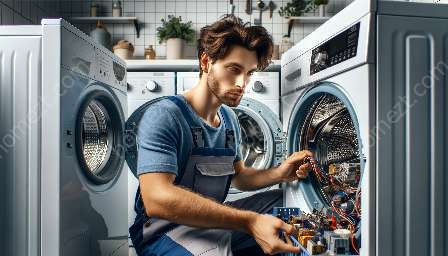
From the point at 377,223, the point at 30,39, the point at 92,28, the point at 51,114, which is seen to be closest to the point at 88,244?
the point at 51,114

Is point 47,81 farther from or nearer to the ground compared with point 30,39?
nearer to the ground

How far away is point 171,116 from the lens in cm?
137

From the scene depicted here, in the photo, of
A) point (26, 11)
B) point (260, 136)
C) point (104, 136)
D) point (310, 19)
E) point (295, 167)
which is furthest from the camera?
point (310, 19)

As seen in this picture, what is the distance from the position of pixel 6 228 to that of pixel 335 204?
1044 millimetres

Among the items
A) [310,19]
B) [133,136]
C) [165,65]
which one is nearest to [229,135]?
[133,136]

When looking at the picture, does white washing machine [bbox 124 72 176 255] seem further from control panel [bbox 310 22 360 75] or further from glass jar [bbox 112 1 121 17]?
control panel [bbox 310 22 360 75]

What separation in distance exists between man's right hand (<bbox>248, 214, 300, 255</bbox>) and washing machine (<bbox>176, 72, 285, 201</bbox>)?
3.75ft

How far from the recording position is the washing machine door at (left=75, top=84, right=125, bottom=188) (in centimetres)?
170

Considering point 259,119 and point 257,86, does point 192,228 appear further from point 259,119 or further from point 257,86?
point 257,86

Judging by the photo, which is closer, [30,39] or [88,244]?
[30,39]

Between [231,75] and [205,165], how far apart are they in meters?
0.34

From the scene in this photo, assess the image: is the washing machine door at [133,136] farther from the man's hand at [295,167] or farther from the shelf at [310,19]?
the shelf at [310,19]

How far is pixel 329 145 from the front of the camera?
165cm

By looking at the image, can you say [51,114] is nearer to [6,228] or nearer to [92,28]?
[6,228]
